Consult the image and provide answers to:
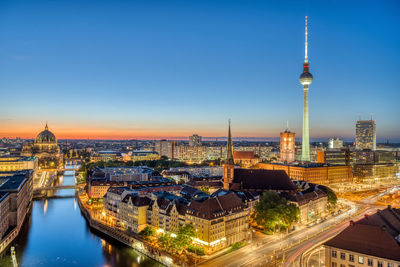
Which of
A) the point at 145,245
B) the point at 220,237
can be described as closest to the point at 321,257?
the point at 220,237

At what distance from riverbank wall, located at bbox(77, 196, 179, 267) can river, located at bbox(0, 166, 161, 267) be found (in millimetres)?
567

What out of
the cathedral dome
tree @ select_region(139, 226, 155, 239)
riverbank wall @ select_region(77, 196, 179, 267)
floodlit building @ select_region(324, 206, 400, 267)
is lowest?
riverbank wall @ select_region(77, 196, 179, 267)

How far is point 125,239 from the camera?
41125 mm

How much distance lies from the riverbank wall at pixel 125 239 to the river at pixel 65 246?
1.86 ft

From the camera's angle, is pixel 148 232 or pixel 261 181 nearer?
pixel 148 232

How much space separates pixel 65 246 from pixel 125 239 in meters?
7.65

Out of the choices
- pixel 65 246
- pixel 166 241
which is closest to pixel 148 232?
pixel 166 241

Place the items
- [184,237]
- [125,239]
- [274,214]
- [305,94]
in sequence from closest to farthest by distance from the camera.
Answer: [184,237]
[274,214]
[125,239]
[305,94]

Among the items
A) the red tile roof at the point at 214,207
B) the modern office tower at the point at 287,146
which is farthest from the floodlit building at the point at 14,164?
the modern office tower at the point at 287,146

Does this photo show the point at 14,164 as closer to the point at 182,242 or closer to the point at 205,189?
the point at 205,189

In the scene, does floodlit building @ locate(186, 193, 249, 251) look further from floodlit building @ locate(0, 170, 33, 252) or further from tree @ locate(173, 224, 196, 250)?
floodlit building @ locate(0, 170, 33, 252)

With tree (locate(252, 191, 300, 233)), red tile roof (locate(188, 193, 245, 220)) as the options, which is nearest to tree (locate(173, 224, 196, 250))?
red tile roof (locate(188, 193, 245, 220))

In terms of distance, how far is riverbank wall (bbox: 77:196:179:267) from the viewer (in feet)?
113

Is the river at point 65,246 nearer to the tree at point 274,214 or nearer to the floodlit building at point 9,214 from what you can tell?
the floodlit building at point 9,214
